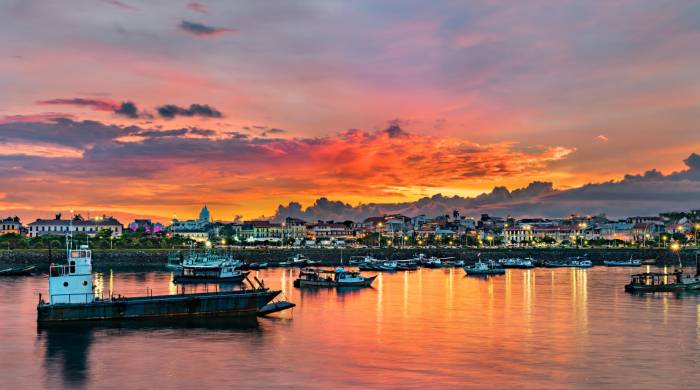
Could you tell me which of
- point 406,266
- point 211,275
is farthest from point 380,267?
point 211,275

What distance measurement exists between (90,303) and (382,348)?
2449 centimetres

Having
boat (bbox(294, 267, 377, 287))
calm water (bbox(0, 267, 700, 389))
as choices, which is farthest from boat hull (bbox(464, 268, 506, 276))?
calm water (bbox(0, 267, 700, 389))

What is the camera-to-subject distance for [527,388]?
35969 millimetres

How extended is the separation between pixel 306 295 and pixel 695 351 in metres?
47.8

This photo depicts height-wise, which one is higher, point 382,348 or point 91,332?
point 91,332

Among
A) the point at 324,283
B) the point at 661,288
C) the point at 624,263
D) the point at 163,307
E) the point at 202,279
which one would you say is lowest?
the point at 624,263

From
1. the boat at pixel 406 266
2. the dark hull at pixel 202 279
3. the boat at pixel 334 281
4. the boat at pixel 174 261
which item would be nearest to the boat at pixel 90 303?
the boat at pixel 334 281

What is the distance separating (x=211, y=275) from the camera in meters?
111

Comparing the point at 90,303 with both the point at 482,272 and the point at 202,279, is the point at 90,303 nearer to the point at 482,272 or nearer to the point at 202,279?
the point at 202,279

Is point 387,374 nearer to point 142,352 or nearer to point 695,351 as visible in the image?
point 142,352

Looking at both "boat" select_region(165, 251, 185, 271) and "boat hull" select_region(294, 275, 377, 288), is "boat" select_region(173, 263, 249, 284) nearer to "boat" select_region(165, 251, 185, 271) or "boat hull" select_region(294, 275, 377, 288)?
"boat hull" select_region(294, 275, 377, 288)

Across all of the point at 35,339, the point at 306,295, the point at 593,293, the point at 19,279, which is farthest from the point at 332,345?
the point at 19,279

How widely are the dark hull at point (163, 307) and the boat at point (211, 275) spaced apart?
45.5 m

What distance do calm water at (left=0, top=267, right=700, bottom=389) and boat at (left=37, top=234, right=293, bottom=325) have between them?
148 cm
